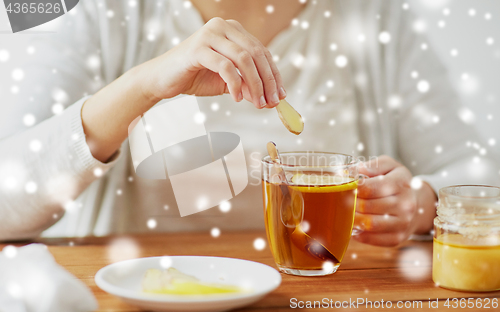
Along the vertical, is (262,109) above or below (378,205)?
above

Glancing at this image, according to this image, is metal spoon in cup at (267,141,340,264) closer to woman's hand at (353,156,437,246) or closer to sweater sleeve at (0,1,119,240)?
woman's hand at (353,156,437,246)

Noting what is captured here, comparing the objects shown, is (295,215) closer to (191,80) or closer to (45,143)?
(191,80)

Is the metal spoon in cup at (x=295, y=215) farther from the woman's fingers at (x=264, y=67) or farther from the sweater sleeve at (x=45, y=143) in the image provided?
the sweater sleeve at (x=45, y=143)

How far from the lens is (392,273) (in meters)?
0.54

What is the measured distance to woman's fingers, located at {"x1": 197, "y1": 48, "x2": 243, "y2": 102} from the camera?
0.56 metres

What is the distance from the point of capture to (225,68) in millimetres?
558

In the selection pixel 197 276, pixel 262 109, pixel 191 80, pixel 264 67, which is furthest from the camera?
pixel 262 109

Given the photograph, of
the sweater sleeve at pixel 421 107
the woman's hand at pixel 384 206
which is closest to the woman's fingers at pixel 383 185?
the woman's hand at pixel 384 206

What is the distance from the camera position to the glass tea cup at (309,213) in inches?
19.2

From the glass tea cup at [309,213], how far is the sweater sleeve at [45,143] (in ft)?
1.22

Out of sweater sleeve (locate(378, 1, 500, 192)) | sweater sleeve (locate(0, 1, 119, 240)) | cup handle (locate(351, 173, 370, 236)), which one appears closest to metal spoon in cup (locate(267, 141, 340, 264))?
cup handle (locate(351, 173, 370, 236))

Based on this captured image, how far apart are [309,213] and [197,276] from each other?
148mm

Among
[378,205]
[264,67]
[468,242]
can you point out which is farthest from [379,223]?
[264,67]

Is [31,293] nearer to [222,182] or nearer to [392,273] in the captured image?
[392,273]
